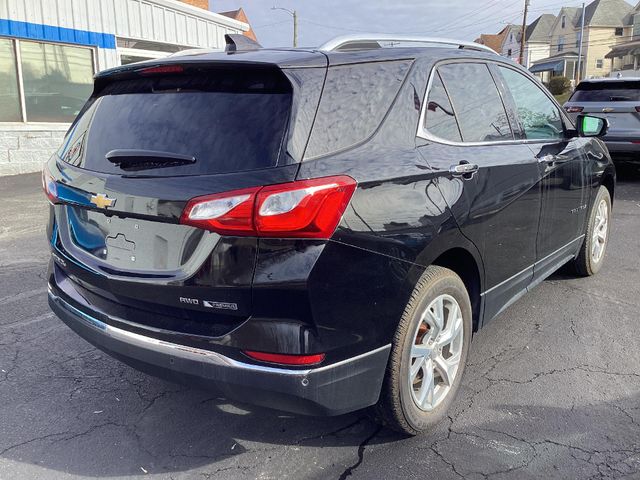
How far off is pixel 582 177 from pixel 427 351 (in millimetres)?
2491

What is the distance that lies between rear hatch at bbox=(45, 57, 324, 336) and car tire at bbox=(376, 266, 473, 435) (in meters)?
0.77

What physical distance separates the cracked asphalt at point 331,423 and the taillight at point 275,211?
1170mm

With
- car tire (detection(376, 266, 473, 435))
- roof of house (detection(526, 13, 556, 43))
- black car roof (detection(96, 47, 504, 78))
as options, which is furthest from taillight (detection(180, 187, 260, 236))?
roof of house (detection(526, 13, 556, 43))

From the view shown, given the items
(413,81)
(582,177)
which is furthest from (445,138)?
(582,177)

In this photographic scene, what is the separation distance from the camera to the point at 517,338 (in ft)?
13.5

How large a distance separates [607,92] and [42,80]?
11.5m

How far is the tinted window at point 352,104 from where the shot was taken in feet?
8.00

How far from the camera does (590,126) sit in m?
4.70

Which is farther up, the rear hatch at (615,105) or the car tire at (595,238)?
the rear hatch at (615,105)

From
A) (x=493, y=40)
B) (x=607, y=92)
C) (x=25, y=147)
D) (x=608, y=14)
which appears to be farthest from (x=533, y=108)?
(x=493, y=40)

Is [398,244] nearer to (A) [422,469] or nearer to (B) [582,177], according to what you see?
(A) [422,469]

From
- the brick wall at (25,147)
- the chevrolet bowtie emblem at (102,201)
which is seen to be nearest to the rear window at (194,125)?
the chevrolet bowtie emblem at (102,201)

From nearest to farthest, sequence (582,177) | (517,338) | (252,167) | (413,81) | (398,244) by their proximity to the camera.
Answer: (252,167), (398,244), (413,81), (517,338), (582,177)

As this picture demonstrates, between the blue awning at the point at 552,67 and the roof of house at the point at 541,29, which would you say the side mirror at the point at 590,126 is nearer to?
the blue awning at the point at 552,67
